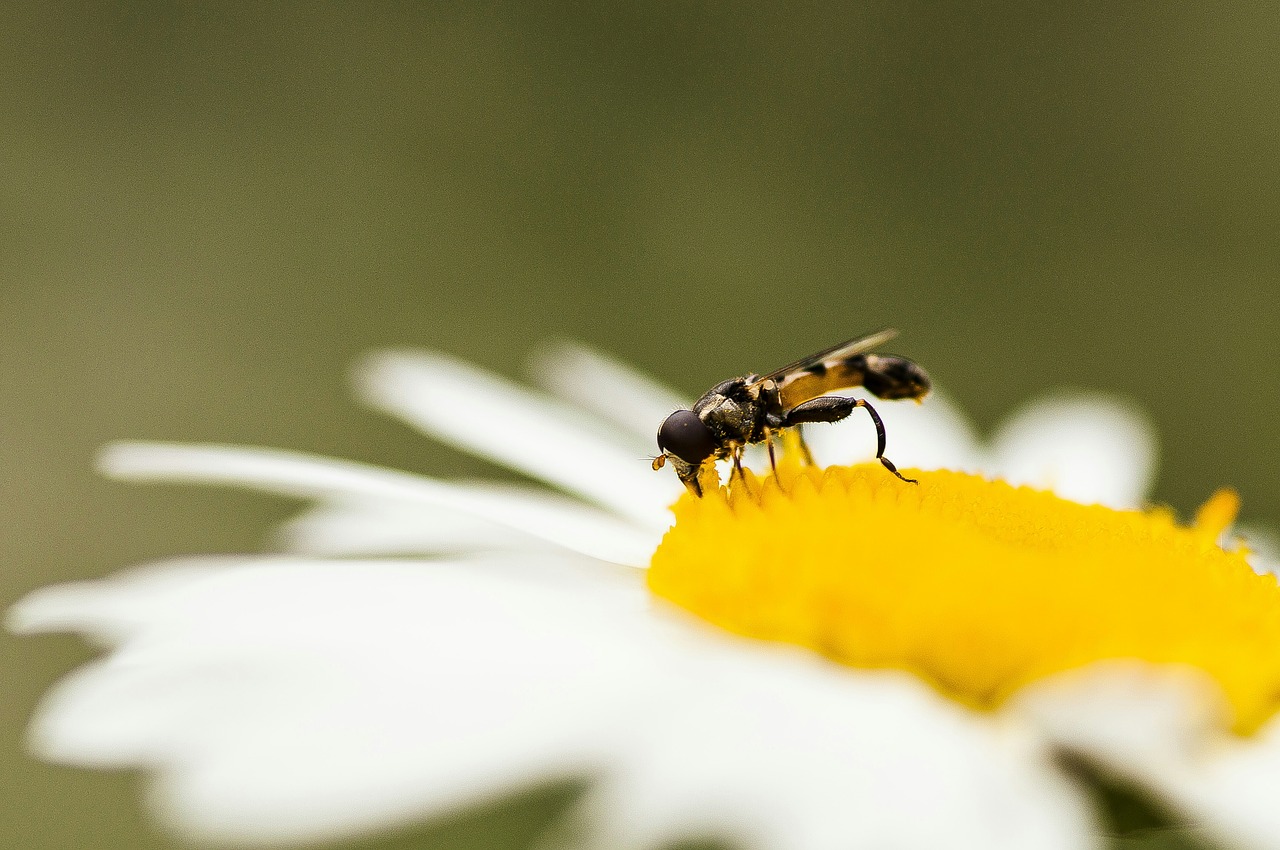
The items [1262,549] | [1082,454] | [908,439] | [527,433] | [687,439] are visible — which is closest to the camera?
[687,439]

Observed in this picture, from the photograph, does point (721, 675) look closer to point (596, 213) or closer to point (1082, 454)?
point (1082, 454)

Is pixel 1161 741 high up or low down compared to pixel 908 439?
down

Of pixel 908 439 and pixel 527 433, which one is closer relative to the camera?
pixel 527 433

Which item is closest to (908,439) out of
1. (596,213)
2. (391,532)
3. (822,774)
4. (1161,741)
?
(391,532)

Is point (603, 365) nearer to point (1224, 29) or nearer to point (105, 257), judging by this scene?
point (105, 257)

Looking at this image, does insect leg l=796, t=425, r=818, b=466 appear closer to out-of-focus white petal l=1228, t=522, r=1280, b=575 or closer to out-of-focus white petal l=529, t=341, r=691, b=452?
out-of-focus white petal l=529, t=341, r=691, b=452

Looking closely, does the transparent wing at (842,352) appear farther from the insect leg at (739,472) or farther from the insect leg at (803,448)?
the insect leg at (739,472)

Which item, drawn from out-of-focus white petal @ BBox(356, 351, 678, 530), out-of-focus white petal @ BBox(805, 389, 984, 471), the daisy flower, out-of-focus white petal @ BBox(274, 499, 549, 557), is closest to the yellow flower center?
the daisy flower

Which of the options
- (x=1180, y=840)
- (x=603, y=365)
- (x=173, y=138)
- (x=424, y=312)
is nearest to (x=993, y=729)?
(x=1180, y=840)
